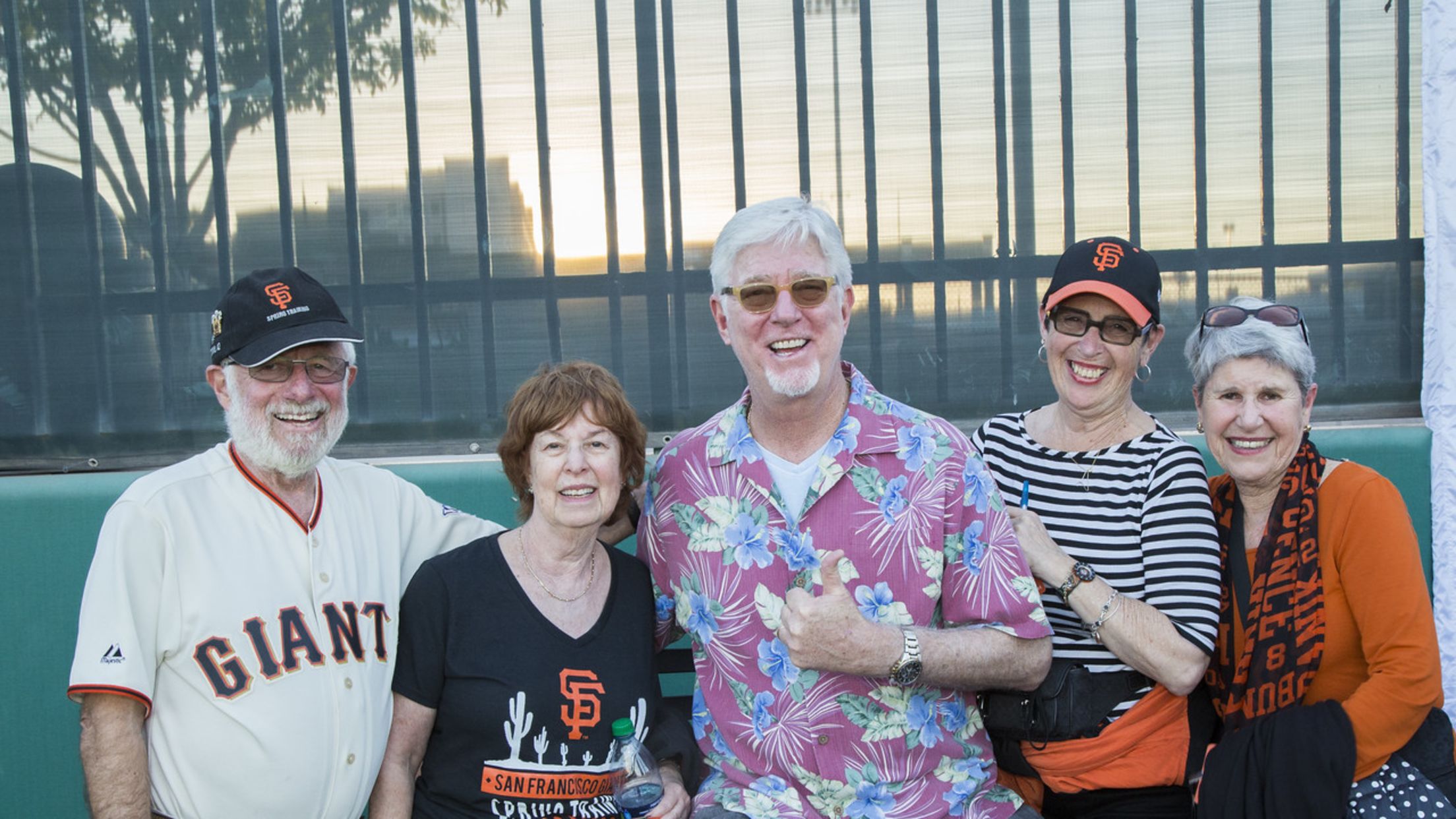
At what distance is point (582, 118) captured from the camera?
324 cm

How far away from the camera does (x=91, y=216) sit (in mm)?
3316

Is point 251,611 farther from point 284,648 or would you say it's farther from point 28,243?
point 28,243

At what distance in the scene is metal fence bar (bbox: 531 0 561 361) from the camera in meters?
3.23

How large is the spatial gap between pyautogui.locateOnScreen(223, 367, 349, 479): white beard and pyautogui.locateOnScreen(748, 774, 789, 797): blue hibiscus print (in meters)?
1.24

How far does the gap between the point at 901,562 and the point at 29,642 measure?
8.53ft

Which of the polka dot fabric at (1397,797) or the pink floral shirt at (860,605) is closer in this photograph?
the polka dot fabric at (1397,797)

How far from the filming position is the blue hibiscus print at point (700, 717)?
2.47 meters

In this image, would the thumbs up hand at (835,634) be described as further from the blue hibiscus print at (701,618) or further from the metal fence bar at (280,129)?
the metal fence bar at (280,129)

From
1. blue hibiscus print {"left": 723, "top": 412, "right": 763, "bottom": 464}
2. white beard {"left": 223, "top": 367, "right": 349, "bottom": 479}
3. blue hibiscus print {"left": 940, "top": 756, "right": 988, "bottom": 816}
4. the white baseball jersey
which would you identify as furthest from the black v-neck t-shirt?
blue hibiscus print {"left": 940, "top": 756, "right": 988, "bottom": 816}

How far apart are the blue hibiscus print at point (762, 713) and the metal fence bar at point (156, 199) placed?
220 cm

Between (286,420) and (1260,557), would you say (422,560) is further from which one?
(1260,557)

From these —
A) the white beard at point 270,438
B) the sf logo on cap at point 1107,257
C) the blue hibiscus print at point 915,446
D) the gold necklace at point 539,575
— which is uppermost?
the sf logo on cap at point 1107,257

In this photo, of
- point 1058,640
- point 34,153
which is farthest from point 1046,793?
point 34,153

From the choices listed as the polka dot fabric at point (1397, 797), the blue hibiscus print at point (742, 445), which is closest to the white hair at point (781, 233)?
the blue hibiscus print at point (742, 445)
